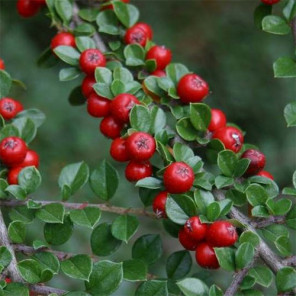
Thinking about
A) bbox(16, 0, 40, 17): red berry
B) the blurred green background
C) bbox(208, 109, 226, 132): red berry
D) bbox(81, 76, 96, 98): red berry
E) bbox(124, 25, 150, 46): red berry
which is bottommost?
the blurred green background

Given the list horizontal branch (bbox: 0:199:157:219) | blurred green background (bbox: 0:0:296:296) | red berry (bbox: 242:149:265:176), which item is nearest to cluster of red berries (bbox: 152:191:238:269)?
horizontal branch (bbox: 0:199:157:219)

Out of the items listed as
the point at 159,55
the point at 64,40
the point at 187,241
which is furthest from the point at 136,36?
the point at 187,241

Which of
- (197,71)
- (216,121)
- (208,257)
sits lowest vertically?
(197,71)

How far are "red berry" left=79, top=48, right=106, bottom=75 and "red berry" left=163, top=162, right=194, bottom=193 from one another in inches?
16.9

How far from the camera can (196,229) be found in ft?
4.66

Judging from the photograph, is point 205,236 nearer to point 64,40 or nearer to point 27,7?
point 64,40

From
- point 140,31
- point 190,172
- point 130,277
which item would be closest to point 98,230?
point 130,277

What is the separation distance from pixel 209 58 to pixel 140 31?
200 cm

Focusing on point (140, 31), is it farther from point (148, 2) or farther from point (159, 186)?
point (148, 2)

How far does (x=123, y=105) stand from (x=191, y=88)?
0.20m

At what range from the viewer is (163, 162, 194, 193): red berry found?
1.45m

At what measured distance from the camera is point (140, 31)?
1890 millimetres

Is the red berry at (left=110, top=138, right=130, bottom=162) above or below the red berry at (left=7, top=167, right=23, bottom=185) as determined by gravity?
above

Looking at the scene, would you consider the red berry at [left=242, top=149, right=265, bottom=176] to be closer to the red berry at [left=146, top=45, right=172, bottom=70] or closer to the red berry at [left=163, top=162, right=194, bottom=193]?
the red berry at [left=163, top=162, right=194, bottom=193]
